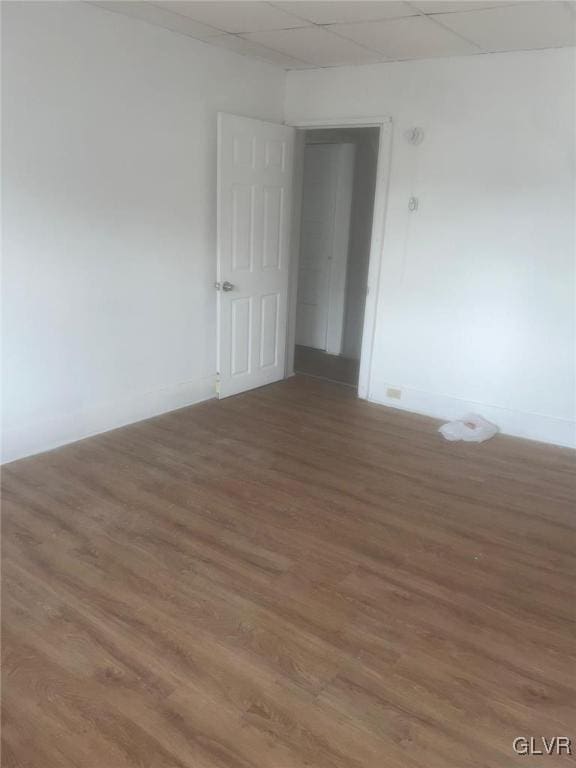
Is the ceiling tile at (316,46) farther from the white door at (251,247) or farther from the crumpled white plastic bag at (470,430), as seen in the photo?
the crumpled white plastic bag at (470,430)

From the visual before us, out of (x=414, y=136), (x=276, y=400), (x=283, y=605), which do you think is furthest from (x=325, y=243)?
(x=283, y=605)

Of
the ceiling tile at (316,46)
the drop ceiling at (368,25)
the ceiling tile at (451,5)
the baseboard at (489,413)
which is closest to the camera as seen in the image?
the ceiling tile at (451,5)

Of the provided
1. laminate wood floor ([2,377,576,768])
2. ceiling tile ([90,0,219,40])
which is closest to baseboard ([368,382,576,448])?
laminate wood floor ([2,377,576,768])

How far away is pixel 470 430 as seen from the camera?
165 inches

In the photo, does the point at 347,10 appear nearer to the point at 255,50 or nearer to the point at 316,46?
the point at 316,46

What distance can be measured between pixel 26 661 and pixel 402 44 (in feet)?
12.8

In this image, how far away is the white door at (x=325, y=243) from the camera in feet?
19.8

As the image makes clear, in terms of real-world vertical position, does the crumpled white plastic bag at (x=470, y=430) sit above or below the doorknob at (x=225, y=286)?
below

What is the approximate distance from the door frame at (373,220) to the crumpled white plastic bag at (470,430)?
0.86 m

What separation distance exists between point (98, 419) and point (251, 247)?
1.79m

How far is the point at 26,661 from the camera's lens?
204 cm

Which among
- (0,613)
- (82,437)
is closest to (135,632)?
(0,613)

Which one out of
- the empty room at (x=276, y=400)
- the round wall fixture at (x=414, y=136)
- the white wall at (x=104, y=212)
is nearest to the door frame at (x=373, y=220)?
the empty room at (x=276, y=400)

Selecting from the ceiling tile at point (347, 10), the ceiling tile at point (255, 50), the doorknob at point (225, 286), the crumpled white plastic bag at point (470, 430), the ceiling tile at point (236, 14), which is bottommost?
the crumpled white plastic bag at point (470, 430)
